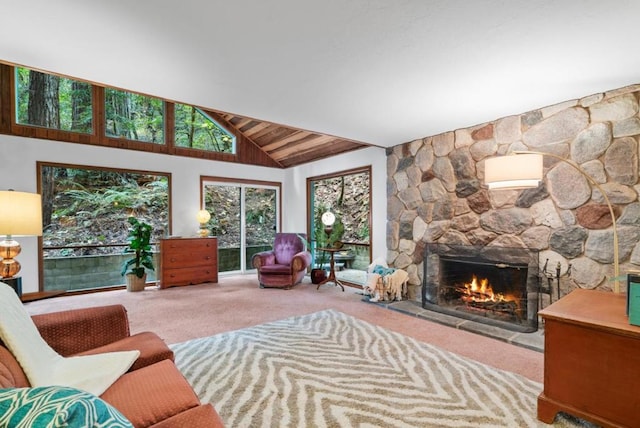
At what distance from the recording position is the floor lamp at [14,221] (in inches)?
74.9

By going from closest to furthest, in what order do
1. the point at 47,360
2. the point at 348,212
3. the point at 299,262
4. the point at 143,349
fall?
the point at 47,360, the point at 143,349, the point at 299,262, the point at 348,212

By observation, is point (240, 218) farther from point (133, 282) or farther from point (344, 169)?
point (344, 169)

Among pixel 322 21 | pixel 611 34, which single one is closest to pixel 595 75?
pixel 611 34

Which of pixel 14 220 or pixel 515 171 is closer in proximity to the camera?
pixel 14 220

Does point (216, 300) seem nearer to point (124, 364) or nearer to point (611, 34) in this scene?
point (124, 364)

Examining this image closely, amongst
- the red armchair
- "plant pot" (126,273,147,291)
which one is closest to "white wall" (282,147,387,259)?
the red armchair

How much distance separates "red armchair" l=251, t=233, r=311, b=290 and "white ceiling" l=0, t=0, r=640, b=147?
8.80 ft

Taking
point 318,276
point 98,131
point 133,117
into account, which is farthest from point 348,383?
point 133,117

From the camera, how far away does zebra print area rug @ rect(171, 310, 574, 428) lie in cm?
171

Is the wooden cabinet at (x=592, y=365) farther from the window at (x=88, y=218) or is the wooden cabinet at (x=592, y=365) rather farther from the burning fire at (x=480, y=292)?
the window at (x=88, y=218)

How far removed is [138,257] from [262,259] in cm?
190

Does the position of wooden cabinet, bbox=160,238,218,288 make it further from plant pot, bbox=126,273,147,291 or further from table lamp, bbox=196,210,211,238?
plant pot, bbox=126,273,147,291

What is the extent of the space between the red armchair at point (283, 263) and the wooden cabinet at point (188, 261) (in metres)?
0.89

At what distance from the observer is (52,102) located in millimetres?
4605
